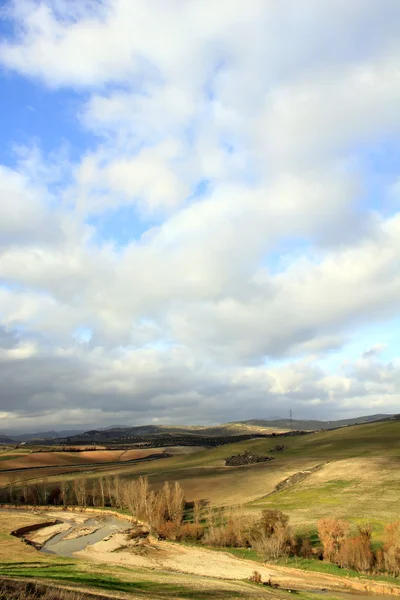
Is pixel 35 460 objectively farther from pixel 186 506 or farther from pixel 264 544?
pixel 264 544

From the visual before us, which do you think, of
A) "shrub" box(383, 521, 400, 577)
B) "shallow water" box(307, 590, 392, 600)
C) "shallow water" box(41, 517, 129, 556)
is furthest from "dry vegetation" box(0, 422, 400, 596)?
"shallow water" box(41, 517, 129, 556)

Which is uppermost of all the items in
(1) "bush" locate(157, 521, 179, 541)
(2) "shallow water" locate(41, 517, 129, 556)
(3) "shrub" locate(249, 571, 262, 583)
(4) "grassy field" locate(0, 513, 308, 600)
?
(4) "grassy field" locate(0, 513, 308, 600)

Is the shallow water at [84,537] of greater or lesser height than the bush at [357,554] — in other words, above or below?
below

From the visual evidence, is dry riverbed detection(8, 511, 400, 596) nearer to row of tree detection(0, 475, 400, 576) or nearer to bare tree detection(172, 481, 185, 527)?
row of tree detection(0, 475, 400, 576)

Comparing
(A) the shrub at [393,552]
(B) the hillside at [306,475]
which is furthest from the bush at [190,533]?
(A) the shrub at [393,552]

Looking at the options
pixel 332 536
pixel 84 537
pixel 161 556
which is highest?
pixel 332 536

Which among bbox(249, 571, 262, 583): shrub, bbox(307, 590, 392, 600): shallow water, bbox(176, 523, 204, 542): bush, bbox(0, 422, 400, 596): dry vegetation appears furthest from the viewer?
bbox(176, 523, 204, 542): bush

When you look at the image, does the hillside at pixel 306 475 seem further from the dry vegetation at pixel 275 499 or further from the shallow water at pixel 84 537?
the shallow water at pixel 84 537

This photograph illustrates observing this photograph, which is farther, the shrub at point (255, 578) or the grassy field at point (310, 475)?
the grassy field at point (310, 475)

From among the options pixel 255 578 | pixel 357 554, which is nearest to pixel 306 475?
pixel 357 554

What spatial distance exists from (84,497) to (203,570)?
68.9 metres

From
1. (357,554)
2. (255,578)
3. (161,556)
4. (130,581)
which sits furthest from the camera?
(161,556)

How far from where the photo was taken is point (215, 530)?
75.9 meters

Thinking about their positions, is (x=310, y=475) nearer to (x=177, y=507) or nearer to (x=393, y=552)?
(x=177, y=507)
